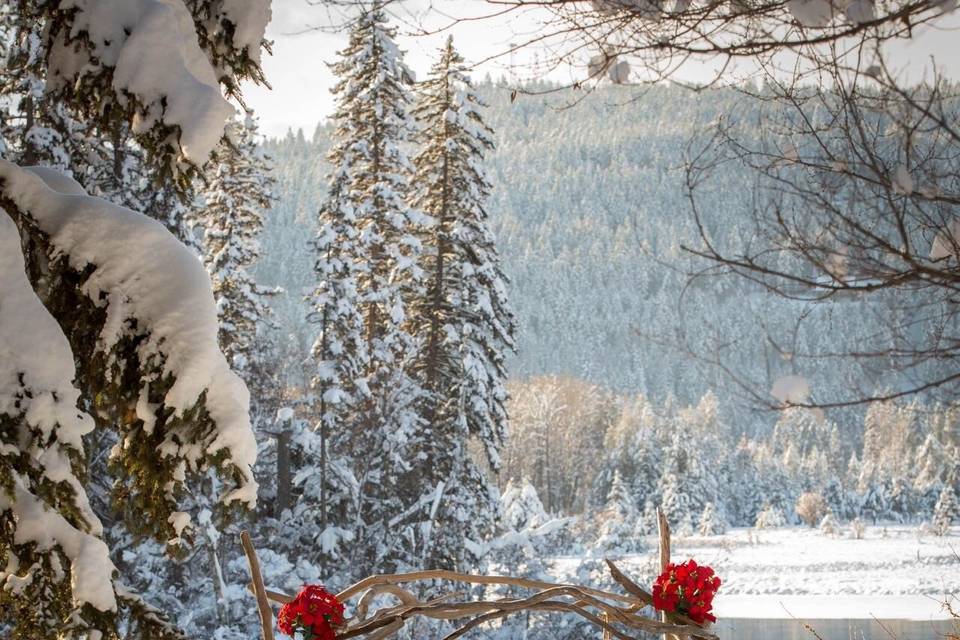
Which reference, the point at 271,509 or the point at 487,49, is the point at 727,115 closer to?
the point at 487,49

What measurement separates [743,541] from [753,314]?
117ft

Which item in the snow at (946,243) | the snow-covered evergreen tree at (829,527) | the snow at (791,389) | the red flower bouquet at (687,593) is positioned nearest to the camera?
the red flower bouquet at (687,593)

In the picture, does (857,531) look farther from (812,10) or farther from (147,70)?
(147,70)

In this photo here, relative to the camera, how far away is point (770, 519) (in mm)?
44312

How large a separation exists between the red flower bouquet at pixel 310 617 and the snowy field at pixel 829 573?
44.5ft

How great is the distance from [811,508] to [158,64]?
47.1m

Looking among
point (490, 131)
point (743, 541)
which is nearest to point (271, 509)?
point (490, 131)

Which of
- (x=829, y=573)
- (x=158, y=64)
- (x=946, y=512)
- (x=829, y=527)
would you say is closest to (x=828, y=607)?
(x=829, y=573)

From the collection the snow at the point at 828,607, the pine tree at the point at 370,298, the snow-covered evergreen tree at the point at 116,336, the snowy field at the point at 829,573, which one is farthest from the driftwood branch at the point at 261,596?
the snow at the point at 828,607

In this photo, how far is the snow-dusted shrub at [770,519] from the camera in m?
43.3

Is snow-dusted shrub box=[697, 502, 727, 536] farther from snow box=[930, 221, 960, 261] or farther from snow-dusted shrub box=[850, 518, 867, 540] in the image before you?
snow box=[930, 221, 960, 261]

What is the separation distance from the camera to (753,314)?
4.04 metres

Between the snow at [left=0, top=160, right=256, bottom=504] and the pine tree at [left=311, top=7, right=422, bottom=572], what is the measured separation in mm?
13352

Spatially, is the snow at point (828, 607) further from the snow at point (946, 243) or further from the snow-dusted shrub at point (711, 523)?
the snow at point (946, 243)
